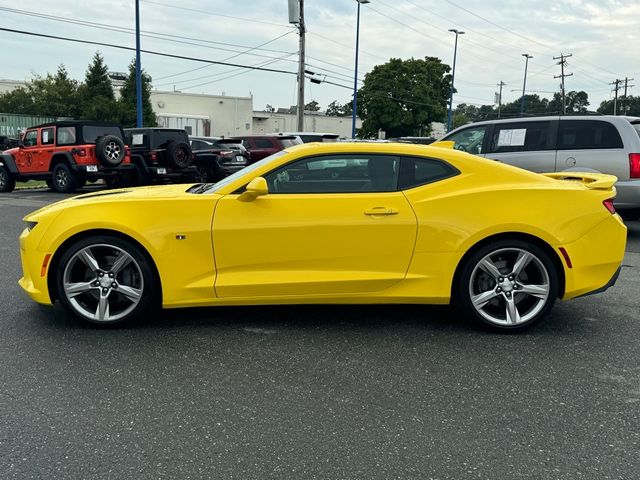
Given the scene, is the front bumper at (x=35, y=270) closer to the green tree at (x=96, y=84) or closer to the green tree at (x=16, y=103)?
the green tree at (x=96, y=84)

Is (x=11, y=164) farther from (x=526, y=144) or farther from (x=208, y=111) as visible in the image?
(x=208, y=111)

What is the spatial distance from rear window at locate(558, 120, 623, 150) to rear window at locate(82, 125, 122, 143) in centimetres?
1115

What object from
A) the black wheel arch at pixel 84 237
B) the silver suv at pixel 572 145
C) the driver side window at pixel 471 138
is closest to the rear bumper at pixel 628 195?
the silver suv at pixel 572 145

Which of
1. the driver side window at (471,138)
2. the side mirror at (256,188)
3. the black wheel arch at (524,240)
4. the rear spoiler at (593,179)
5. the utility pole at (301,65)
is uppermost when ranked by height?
the utility pole at (301,65)

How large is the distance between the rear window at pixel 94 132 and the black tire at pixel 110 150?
1.59ft

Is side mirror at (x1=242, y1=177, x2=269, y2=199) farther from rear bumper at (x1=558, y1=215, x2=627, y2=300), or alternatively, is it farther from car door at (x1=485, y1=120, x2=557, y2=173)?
car door at (x1=485, y1=120, x2=557, y2=173)

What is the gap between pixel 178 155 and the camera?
14648 millimetres

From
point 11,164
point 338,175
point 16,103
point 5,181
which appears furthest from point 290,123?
point 338,175

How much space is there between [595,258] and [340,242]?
1949 mm

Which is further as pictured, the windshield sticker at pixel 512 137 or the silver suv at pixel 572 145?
the windshield sticker at pixel 512 137

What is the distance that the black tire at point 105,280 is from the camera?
412 centimetres

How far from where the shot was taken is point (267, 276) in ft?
13.4

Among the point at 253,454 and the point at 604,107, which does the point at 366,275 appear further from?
the point at 604,107

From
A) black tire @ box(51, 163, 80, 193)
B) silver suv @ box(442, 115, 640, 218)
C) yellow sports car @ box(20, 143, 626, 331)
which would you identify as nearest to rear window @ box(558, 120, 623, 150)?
silver suv @ box(442, 115, 640, 218)
